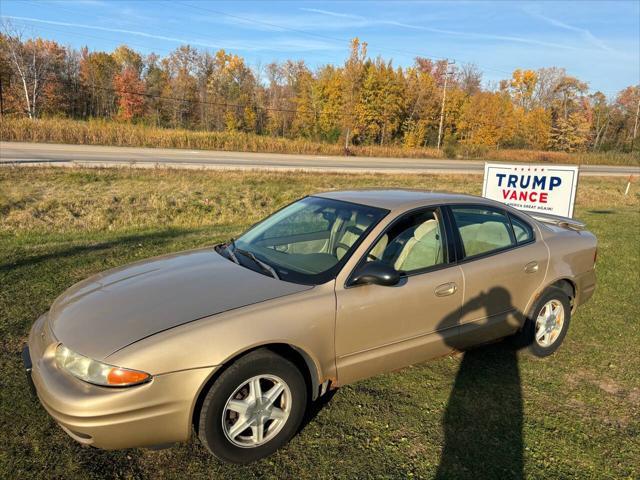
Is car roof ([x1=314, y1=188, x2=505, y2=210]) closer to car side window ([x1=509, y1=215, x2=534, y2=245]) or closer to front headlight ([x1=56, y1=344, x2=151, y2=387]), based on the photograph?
car side window ([x1=509, y1=215, x2=534, y2=245])

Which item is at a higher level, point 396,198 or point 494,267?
point 396,198

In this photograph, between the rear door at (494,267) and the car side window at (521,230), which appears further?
the car side window at (521,230)

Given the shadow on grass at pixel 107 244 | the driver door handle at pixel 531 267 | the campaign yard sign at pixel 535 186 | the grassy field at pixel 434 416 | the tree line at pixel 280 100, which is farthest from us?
the tree line at pixel 280 100

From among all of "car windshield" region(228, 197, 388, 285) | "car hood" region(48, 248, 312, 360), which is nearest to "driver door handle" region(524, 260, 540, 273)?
"car windshield" region(228, 197, 388, 285)

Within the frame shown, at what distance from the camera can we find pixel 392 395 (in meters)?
3.54

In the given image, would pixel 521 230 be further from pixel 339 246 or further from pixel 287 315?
pixel 287 315

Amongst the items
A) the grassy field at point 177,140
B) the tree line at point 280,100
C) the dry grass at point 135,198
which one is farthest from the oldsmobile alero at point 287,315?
the tree line at point 280,100

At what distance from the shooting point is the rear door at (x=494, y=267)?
368 cm

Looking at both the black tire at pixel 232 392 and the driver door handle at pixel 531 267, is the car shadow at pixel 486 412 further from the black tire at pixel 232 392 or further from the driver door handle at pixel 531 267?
the black tire at pixel 232 392

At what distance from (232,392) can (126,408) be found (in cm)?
54

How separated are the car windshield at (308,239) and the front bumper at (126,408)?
0.98 metres

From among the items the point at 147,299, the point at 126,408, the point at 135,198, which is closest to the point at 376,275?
the point at 147,299

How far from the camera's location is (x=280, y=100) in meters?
62.0

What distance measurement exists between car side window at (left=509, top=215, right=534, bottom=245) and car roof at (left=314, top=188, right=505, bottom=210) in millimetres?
198
